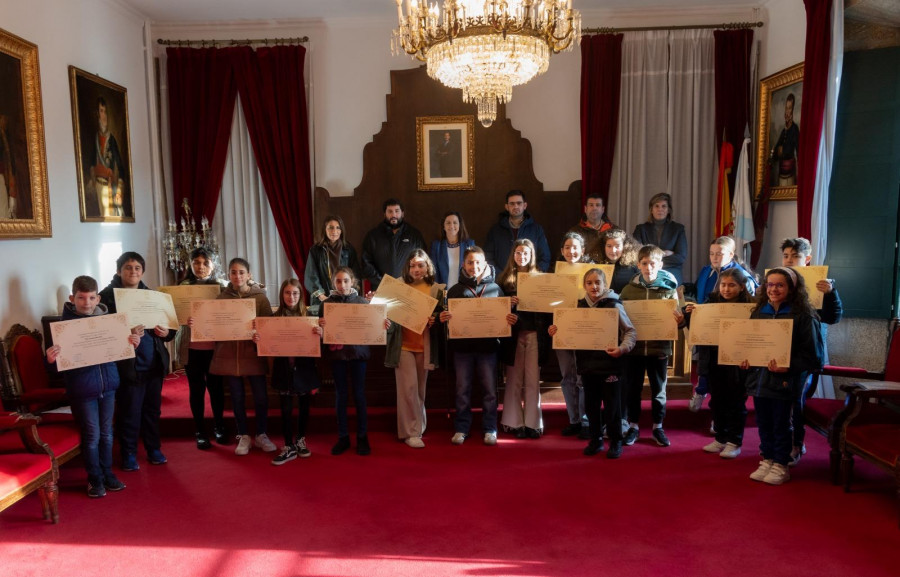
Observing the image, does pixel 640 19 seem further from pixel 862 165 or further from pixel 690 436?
pixel 690 436

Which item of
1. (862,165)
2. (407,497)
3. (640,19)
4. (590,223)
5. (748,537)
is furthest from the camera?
(640,19)

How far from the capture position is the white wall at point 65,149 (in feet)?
15.6

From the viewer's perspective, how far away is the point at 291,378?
4.39 metres

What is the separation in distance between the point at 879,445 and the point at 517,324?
2372 mm

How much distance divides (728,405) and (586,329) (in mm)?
1238

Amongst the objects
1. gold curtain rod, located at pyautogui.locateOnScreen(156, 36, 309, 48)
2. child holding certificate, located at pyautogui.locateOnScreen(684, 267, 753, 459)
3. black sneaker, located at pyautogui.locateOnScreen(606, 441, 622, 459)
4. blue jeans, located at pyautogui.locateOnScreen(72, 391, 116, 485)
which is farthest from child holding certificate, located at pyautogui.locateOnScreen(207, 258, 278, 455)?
gold curtain rod, located at pyautogui.locateOnScreen(156, 36, 309, 48)

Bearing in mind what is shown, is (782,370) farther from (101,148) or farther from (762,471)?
(101,148)

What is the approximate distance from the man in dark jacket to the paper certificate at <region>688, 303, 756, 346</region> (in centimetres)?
190

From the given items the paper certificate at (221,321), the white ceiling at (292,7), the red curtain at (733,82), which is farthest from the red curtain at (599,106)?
the paper certificate at (221,321)

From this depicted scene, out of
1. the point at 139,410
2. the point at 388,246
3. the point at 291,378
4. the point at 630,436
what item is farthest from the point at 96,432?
the point at 630,436

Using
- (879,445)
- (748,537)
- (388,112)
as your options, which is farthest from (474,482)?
(388,112)

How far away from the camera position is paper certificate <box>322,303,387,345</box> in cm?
429

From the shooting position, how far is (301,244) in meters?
7.14

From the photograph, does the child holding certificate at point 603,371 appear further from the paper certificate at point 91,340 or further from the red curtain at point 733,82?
the red curtain at point 733,82
